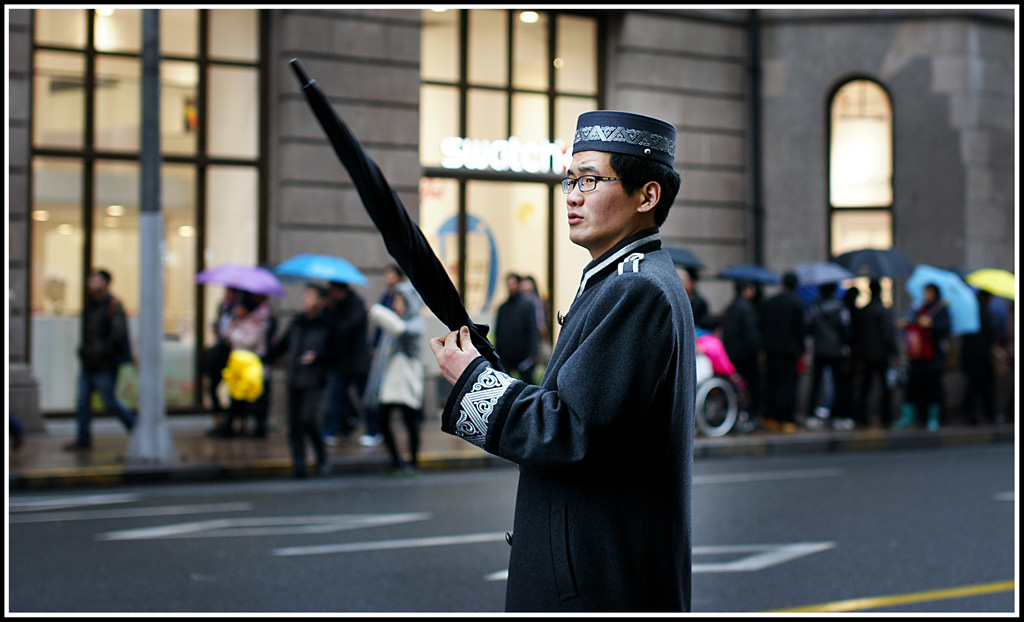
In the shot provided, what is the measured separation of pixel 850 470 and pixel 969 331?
201 inches

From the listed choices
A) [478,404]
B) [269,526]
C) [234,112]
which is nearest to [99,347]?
[234,112]

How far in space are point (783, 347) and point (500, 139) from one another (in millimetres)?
5316

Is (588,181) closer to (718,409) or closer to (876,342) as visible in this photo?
(718,409)

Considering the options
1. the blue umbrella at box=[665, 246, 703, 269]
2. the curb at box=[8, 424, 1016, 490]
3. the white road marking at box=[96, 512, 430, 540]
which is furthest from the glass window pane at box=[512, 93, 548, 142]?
the white road marking at box=[96, 512, 430, 540]

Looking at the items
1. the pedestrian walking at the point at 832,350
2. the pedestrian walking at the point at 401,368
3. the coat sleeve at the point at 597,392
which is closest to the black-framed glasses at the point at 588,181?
the coat sleeve at the point at 597,392

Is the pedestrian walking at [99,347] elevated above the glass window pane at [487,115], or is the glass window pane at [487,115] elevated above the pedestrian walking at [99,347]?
the glass window pane at [487,115]

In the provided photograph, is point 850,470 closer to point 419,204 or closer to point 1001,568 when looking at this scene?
point 1001,568

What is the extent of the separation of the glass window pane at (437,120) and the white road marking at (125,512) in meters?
8.15

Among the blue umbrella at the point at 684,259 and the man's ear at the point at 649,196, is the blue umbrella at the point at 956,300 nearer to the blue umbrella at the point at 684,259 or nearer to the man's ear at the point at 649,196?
the blue umbrella at the point at 684,259

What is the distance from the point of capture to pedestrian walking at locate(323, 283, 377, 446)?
1177cm

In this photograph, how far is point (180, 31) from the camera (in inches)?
575

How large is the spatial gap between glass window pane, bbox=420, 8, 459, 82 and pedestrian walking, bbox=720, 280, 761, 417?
207 inches

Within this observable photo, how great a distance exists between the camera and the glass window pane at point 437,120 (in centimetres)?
1591

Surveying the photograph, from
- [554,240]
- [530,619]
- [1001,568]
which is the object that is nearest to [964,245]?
[554,240]
